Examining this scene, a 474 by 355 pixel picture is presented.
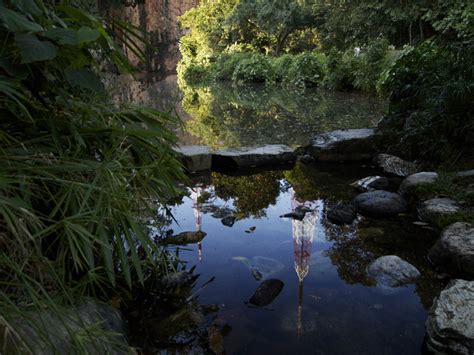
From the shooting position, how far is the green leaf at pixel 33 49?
1.27 m

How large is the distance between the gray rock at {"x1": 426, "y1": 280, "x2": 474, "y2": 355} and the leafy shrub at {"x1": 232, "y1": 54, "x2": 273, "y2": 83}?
18.4 m

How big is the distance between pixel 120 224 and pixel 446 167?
398 centimetres

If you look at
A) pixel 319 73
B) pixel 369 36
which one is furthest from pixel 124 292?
pixel 369 36

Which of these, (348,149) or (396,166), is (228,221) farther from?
(348,149)

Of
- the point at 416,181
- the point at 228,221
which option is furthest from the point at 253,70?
the point at 228,221

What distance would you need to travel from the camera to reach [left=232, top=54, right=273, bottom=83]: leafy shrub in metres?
20.3

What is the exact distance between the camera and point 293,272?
9.55 feet

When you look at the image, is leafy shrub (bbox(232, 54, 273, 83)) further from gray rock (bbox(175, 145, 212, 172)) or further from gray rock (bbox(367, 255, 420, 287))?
gray rock (bbox(367, 255, 420, 287))

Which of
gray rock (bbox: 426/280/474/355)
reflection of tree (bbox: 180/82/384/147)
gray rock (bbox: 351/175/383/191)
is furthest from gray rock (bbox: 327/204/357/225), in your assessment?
reflection of tree (bbox: 180/82/384/147)

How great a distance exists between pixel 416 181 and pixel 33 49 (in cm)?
383

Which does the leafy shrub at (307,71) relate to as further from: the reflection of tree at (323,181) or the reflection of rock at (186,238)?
the reflection of rock at (186,238)

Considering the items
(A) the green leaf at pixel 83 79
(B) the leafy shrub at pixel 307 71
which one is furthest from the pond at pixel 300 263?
(B) the leafy shrub at pixel 307 71

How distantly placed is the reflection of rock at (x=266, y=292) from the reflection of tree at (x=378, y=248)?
48cm

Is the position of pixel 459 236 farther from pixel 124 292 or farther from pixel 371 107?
pixel 371 107
